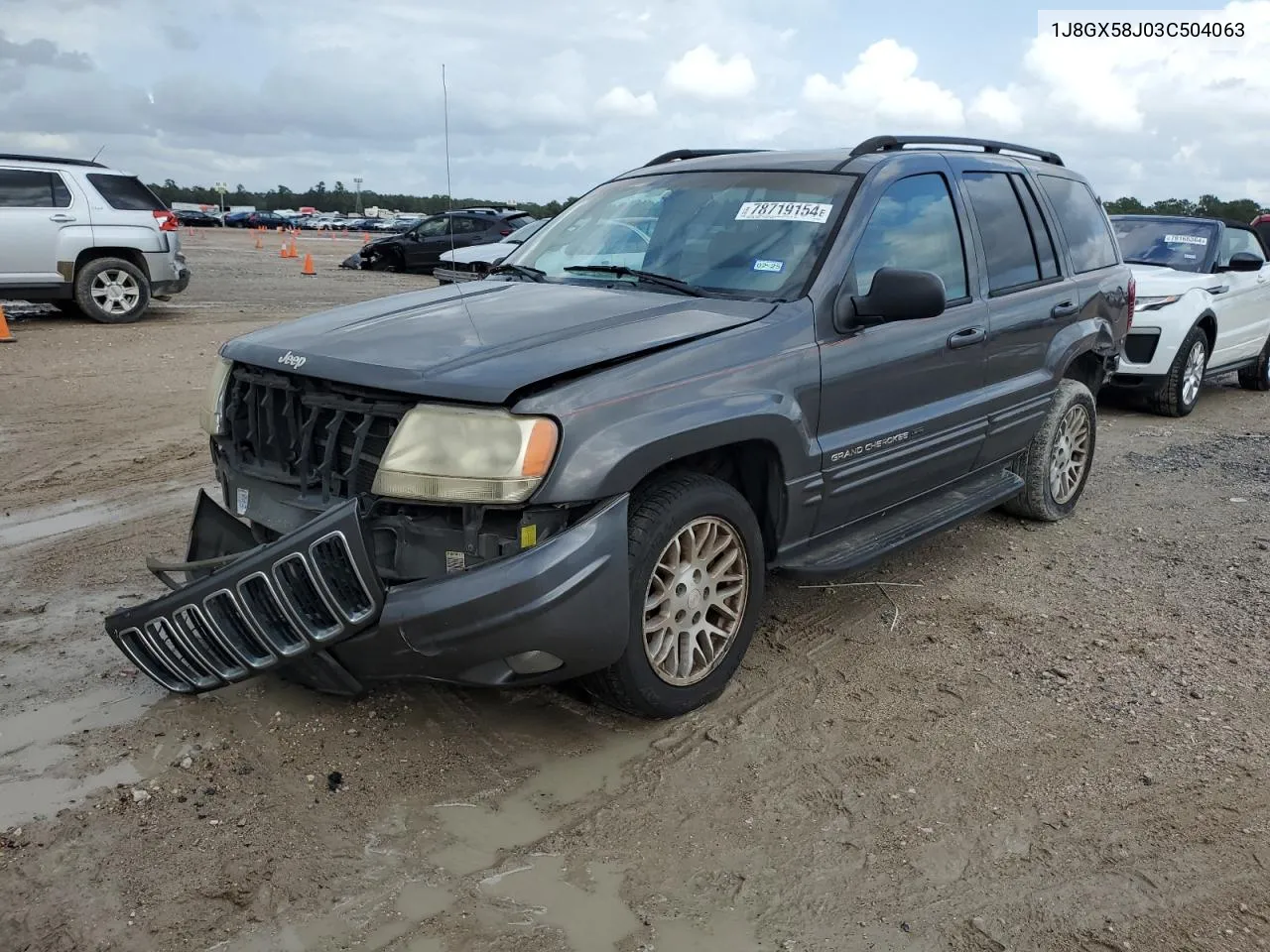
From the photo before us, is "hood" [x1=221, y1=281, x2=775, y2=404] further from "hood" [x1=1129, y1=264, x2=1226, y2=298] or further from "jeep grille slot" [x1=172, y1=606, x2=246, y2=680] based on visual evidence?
"hood" [x1=1129, y1=264, x2=1226, y2=298]

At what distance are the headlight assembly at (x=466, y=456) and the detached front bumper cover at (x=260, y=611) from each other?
178 millimetres

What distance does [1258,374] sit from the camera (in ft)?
36.7

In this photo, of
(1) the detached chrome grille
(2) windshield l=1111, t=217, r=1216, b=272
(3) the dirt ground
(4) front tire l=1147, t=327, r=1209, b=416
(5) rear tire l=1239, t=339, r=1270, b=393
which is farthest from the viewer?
(5) rear tire l=1239, t=339, r=1270, b=393

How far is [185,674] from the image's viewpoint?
3.32m

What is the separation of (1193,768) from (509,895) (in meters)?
2.22

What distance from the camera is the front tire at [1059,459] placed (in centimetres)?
568

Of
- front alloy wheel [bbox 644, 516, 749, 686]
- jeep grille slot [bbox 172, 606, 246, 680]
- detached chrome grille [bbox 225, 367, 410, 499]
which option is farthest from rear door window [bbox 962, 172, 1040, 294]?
jeep grille slot [bbox 172, 606, 246, 680]

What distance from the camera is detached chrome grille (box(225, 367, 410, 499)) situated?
3.24 m

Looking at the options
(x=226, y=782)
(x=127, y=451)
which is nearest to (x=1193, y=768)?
(x=226, y=782)

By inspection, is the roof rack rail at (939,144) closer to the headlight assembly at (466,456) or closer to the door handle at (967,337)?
the door handle at (967,337)

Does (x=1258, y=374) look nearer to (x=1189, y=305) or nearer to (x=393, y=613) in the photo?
(x=1189, y=305)

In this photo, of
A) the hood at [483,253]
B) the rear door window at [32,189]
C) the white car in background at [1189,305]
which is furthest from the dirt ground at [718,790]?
the hood at [483,253]

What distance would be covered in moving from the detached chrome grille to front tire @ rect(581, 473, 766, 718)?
2.68 feet

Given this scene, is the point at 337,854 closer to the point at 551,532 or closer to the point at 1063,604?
the point at 551,532
